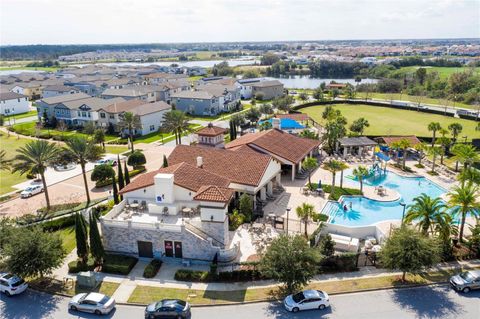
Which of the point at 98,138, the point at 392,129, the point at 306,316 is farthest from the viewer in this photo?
the point at 392,129

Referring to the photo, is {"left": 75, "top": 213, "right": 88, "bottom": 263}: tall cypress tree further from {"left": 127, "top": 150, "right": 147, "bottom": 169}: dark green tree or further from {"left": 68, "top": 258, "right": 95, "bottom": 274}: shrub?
{"left": 127, "top": 150, "right": 147, "bottom": 169}: dark green tree

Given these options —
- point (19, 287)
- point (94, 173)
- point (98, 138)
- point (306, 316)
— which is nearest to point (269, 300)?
point (306, 316)

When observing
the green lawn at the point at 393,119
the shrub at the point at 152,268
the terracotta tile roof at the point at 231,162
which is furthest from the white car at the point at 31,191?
the green lawn at the point at 393,119

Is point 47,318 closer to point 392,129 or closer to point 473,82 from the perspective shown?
point 392,129

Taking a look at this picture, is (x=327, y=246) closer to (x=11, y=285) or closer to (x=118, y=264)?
(x=118, y=264)

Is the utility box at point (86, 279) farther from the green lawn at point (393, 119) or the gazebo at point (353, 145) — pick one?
the green lawn at point (393, 119)

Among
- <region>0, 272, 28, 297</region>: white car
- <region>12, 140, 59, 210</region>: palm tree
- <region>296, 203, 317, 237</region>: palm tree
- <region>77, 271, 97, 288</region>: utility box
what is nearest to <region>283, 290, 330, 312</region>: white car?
<region>296, 203, 317, 237</region>: palm tree
